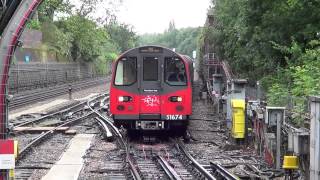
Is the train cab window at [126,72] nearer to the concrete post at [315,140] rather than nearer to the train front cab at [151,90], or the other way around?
the train front cab at [151,90]

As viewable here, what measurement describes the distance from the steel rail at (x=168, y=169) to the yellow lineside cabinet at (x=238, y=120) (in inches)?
128

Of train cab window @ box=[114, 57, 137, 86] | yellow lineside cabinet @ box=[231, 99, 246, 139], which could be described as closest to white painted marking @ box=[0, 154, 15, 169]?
train cab window @ box=[114, 57, 137, 86]

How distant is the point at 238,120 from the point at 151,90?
104 inches

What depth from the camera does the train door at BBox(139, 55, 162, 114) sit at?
17.0m

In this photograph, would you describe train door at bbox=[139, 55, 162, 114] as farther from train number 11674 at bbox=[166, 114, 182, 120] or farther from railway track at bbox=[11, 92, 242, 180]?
railway track at bbox=[11, 92, 242, 180]

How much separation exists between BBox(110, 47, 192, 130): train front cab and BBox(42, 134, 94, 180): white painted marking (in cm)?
144

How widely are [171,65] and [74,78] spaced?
157 ft

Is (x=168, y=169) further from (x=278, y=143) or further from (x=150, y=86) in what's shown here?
(x=150, y=86)

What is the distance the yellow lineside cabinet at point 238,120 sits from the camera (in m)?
16.8

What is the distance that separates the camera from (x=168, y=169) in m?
12.6

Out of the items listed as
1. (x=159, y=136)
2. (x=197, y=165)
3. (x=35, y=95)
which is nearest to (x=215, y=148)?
(x=159, y=136)

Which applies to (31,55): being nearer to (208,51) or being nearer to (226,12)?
(208,51)

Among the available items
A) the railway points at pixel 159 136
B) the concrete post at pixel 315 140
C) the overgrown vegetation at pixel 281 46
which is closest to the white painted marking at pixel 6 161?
the railway points at pixel 159 136

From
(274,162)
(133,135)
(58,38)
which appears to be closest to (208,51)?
(58,38)
